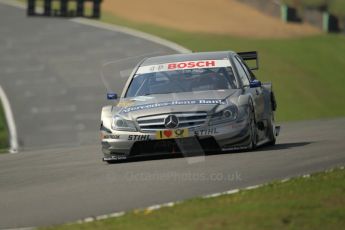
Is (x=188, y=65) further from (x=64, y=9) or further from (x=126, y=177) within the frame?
(x=64, y=9)

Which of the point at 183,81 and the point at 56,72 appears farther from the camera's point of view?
the point at 56,72

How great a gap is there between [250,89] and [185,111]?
1.61 metres

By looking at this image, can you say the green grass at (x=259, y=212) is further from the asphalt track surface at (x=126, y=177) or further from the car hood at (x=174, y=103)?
the car hood at (x=174, y=103)

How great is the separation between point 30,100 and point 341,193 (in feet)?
99.1

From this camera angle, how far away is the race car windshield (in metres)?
14.9

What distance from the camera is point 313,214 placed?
27.9ft

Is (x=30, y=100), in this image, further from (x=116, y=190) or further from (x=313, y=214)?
(x=313, y=214)

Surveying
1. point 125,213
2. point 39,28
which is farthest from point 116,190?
point 39,28

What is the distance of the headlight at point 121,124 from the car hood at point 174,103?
6 cm

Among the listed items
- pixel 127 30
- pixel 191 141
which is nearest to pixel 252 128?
pixel 191 141

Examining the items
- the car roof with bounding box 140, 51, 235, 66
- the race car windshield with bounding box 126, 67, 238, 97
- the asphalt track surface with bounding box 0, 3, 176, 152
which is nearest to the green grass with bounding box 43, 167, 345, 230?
the race car windshield with bounding box 126, 67, 238, 97

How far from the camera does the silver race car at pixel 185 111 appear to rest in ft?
45.5

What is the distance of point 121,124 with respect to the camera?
560 inches

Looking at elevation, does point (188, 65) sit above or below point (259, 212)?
below
